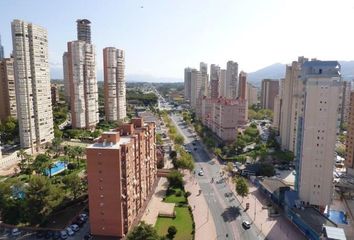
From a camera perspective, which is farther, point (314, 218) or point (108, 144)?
point (314, 218)

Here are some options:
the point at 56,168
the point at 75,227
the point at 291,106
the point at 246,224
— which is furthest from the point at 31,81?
the point at 291,106

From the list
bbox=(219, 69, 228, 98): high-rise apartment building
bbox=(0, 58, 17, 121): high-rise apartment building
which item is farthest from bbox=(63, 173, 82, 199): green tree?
bbox=(219, 69, 228, 98): high-rise apartment building

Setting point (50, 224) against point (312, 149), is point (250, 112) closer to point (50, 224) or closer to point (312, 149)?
point (312, 149)

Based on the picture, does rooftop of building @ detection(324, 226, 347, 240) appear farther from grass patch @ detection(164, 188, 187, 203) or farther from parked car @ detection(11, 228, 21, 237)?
parked car @ detection(11, 228, 21, 237)

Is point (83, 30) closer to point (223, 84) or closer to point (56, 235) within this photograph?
point (223, 84)

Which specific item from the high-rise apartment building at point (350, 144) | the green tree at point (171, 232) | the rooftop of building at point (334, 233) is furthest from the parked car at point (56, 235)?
the high-rise apartment building at point (350, 144)

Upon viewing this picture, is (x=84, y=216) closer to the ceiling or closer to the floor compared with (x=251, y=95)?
closer to the floor
